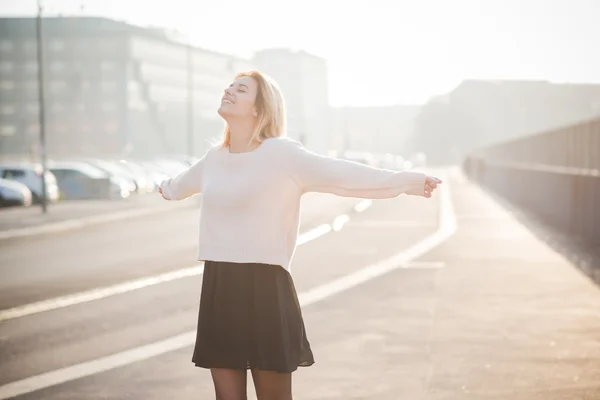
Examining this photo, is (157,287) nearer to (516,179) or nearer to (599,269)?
(599,269)

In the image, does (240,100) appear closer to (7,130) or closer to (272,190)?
(272,190)

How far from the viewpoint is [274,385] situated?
4.57 meters

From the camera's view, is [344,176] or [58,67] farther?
[58,67]

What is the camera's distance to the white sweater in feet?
14.9

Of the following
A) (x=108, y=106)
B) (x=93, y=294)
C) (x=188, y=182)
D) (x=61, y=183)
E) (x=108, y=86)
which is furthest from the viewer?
(x=108, y=86)

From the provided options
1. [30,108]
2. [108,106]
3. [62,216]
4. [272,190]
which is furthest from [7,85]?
[272,190]

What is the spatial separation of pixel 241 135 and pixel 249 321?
791 mm

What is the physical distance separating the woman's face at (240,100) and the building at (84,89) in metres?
117

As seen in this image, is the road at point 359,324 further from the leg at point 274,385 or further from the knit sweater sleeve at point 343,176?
the knit sweater sleeve at point 343,176

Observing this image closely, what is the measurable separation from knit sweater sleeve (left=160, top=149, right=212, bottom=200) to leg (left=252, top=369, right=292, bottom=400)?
90 cm

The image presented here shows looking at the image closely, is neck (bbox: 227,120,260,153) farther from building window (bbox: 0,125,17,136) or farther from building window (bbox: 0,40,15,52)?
building window (bbox: 0,40,15,52)

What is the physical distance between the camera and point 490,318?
10531 mm

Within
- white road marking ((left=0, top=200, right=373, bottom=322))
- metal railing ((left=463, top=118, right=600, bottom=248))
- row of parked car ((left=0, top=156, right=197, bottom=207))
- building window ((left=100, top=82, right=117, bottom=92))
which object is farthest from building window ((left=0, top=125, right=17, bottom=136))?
white road marking ((left=0, top=200, right=373, bottom=322))

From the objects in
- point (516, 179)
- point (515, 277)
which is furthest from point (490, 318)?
point (516, 179)
